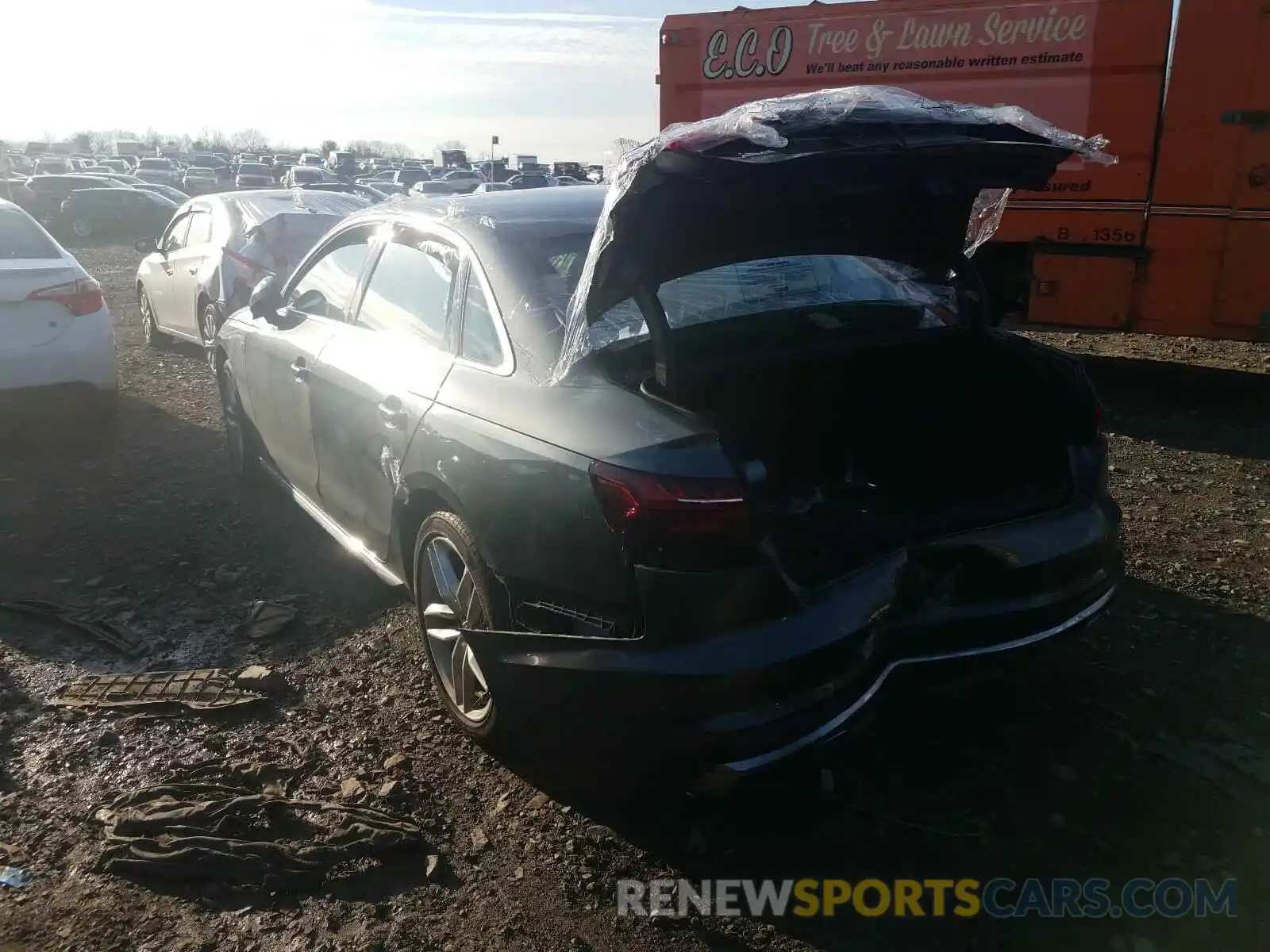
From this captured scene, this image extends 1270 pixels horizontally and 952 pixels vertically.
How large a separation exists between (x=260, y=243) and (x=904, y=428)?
6.62m

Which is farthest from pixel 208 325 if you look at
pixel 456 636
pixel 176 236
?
pixel 456 636

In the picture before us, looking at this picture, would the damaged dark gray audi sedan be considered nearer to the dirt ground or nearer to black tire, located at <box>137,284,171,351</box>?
the dirt ground

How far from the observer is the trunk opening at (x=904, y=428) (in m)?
2.92

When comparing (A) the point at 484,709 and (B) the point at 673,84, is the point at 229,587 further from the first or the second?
(B) the point at 673,84

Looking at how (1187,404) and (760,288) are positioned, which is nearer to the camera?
(760,288)

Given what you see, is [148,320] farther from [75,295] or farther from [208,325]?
[75,295]

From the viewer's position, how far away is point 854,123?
266 cm

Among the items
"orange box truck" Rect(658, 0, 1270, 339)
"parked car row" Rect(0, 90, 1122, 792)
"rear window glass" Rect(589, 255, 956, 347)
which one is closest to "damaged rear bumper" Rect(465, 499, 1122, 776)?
"parked car row" Rect(0, 90, 1122, 792)

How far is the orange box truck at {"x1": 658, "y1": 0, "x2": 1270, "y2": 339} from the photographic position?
7059 mm

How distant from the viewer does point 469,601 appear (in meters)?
3.18

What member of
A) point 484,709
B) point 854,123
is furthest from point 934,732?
point 854,123

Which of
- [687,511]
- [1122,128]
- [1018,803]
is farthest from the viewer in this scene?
[1122,128]

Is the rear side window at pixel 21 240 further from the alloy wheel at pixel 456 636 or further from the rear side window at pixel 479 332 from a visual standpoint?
the alloy wheel at pixel 456 636

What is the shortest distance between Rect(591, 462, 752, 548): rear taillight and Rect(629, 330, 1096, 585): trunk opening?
0.33 meters
